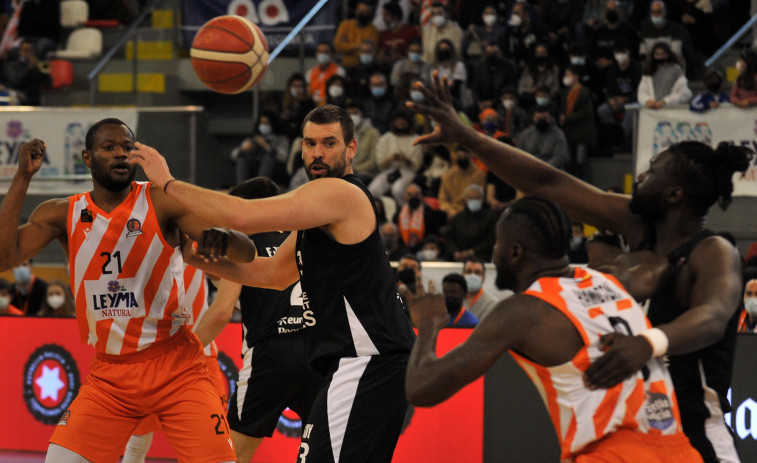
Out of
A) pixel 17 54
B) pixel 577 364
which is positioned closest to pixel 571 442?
pixel 577 364

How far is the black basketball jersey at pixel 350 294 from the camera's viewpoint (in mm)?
4434

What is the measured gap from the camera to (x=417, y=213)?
12469mm

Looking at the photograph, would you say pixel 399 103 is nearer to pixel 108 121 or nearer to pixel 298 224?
pixel 108 121

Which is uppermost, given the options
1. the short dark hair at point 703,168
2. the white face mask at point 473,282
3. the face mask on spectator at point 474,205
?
the short dark hair at point 703,168

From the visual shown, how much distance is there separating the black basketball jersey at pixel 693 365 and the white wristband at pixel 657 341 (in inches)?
17.5

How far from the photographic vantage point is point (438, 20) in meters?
15.1

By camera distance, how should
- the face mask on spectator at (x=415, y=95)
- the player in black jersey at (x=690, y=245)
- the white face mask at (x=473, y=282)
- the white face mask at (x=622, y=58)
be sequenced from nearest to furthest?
the player in black jersey at (x=690, y=245), the white face mask at (x=473, y=282), the face mask on spectator at (x=415, y=95), the white face mask at (x=622, y=58)

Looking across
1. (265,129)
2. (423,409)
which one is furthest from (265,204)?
(265,129)

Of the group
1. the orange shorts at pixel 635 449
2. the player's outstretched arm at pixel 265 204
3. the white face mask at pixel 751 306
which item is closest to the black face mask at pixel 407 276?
the white face mask at pixel 751 306

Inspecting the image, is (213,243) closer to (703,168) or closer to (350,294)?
(350,294)

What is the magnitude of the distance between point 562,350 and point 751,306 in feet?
20.2

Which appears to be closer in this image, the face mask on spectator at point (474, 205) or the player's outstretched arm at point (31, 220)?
the player's outstretched arm at point (31, 220)

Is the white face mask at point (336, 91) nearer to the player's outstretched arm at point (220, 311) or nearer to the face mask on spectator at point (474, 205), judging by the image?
the face mask on spectator at point (474, 205)

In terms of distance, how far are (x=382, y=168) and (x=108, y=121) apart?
28.5 feet
